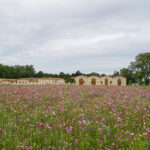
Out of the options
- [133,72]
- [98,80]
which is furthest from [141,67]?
[98,80]

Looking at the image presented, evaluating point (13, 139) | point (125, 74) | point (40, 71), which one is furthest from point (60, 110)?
point (40, 71)

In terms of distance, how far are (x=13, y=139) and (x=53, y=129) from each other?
45.0 inches

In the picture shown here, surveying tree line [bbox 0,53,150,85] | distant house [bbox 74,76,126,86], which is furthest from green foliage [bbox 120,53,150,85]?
distant house [bbox 74,76,126,86]

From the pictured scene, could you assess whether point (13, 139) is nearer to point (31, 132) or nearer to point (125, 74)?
point (31, 132)

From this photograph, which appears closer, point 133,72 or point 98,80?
point 98,80

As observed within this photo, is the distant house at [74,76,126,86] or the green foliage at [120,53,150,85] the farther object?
the green foliage at [120,53,150,85]

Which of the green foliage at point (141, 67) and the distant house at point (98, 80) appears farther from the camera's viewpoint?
the green foliage at point (141, 67)

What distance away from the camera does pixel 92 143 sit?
4379 millimetres

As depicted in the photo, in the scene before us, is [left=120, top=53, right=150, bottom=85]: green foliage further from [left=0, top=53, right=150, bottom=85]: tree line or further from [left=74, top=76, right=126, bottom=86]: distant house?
[left=74, top=76, right=126, bottom=86]: distant house

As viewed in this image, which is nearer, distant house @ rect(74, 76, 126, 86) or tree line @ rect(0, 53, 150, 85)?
distant house @ rect(74, 76, 126, 86)

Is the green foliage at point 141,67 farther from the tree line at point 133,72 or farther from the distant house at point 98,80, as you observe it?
the distant house at point 98,80

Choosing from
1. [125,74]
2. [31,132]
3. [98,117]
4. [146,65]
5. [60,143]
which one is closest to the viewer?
[60,143]

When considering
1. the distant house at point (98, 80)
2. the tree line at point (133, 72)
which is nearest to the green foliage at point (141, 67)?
the tree line at point (133, 72)

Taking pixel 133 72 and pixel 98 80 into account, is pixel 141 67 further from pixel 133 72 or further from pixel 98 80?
pixel 98 80
